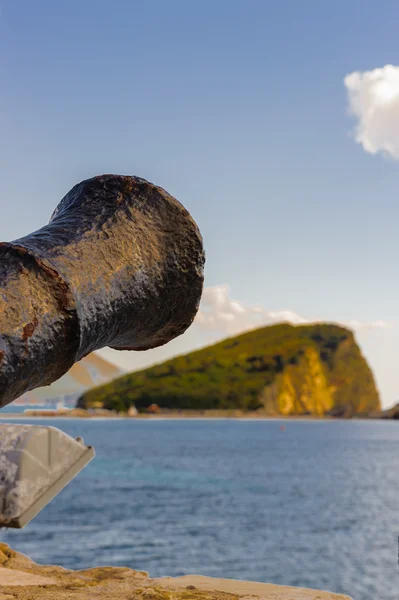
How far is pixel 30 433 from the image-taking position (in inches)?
401

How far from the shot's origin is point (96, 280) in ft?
7.63

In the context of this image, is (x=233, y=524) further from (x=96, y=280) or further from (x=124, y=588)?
(x=96, y=280)

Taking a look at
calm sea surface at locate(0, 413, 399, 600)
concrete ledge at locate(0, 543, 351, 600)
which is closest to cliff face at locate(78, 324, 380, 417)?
calm sea surface at locate(0, 413, 399, 600)

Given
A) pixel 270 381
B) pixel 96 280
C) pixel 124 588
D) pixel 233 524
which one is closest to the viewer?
pixel 96 280

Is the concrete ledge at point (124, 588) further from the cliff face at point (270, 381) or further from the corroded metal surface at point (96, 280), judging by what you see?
the cliff face at point (270, 381)

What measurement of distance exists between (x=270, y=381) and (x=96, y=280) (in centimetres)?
15748

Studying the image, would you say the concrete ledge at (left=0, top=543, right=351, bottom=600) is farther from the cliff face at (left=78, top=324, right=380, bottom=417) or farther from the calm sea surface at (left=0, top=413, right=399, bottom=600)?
the cliff face at (left=78, top=324, right=380, bottom=417)

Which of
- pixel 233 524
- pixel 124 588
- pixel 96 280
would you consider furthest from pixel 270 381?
pixel 96 280

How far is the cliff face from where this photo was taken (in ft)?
522

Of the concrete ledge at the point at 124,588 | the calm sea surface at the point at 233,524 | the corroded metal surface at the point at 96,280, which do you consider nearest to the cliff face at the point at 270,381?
the calm sea surface at the point at 233,524

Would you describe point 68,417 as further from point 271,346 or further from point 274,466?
point 274,466

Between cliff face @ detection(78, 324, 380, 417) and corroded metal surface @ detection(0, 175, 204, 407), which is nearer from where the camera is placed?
corroded metal surface @ detection(0, 175, 204, 407)

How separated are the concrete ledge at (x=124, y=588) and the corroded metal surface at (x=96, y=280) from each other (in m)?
2.08

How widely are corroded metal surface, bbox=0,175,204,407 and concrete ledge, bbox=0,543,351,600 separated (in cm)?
208
